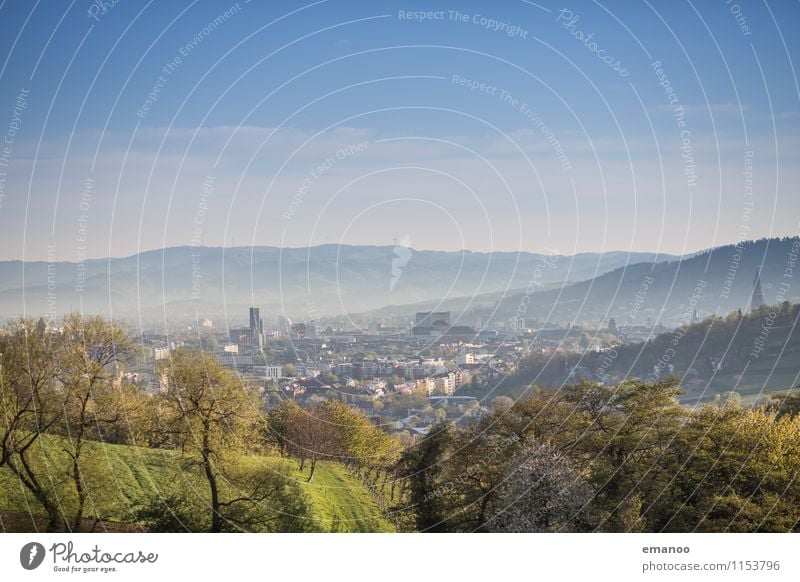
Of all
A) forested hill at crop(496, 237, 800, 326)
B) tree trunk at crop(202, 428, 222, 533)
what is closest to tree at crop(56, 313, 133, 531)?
tree trunk at crop(202, 428, 222, 533)

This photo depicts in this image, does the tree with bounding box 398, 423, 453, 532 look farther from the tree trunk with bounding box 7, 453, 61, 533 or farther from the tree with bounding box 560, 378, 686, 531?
the tree trunk with bounding box 7, 453, 61, 533

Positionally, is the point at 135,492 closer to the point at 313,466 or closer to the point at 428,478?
the point at 313,466

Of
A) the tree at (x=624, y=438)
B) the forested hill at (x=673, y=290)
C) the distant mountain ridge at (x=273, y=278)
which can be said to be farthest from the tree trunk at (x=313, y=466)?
the forested hill at (x=673, y=290)

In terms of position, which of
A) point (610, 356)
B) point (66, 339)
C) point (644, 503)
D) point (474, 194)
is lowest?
point (644, 503)
